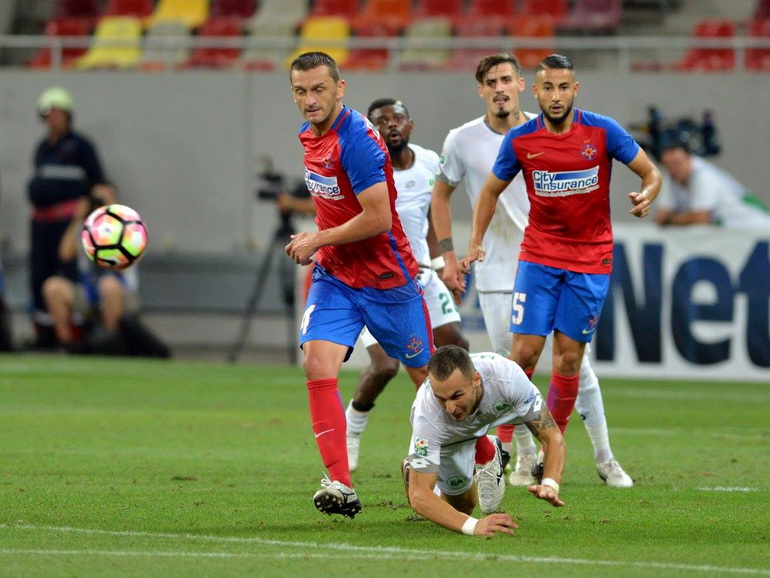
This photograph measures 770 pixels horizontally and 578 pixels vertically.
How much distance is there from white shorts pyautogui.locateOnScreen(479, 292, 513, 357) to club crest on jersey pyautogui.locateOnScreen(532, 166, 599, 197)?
4.15 ft

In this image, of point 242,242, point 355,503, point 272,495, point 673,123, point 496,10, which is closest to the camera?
point 355,503

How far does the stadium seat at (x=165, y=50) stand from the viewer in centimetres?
2071

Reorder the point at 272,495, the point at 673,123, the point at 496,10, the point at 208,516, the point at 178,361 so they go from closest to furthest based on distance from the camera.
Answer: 1. the point at 208,516
2. the point at 272,495
3. the point at 673,123
4. the point at 178,361
5. the point at 496,10

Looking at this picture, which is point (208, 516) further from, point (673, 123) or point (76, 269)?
point (76, 269)

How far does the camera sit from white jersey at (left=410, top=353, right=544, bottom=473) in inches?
247

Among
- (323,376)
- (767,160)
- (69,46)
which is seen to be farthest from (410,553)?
(69,46)

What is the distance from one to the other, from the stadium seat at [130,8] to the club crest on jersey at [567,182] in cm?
1701

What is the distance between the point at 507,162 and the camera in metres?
7.86

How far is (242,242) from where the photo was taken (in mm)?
20484

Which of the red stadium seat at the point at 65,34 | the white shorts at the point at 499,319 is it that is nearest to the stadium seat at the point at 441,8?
the red stadium seat at the point at 65,34

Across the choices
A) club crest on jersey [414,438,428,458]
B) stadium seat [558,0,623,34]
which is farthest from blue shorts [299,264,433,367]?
stadium seat [558,0,623,34]

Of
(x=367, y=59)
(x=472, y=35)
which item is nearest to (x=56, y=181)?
(x=367, y=59)

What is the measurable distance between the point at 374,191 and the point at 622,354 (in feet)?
30.7

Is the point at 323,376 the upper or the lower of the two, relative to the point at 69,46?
lower
